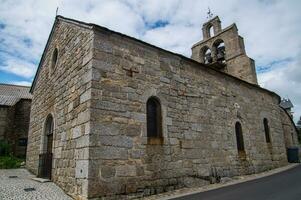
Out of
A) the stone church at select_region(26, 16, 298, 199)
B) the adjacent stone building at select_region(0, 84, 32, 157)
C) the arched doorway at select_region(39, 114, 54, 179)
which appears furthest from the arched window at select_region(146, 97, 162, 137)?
A: the adjacent stone building at select_region(0, 84, 32, 157)

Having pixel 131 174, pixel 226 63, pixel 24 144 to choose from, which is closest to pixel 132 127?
pixel 131 174

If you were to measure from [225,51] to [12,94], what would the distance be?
50.0ft

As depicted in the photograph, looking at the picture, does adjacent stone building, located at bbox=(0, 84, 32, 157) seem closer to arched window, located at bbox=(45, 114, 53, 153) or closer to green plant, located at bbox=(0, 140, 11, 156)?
green plant, located at bbox=(0, 140, 11, 156)

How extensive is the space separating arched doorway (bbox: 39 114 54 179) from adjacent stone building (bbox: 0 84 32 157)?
789cm

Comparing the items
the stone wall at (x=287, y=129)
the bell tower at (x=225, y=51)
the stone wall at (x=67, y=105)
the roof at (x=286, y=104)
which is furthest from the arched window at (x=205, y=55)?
the roof at (x=286, y=104)

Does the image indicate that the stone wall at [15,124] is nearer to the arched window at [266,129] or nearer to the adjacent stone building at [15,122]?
the adjacent stone building at [15,122]

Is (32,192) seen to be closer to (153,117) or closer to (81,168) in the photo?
(81,168)

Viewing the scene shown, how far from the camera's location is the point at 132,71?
626cm

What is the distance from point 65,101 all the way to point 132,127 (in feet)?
7.48

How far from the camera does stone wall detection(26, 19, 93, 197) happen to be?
546 cm

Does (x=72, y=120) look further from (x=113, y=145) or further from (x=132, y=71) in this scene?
(x=132, y=71)

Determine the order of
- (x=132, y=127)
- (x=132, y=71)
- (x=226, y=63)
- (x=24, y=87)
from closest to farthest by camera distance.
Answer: (x=132, y=127) < (x=132, y=71) < (x=226, y=63) < (x=24, y=87)

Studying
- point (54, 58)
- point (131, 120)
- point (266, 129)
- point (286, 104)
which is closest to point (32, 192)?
point (131, 120)

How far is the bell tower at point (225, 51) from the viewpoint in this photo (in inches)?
518
